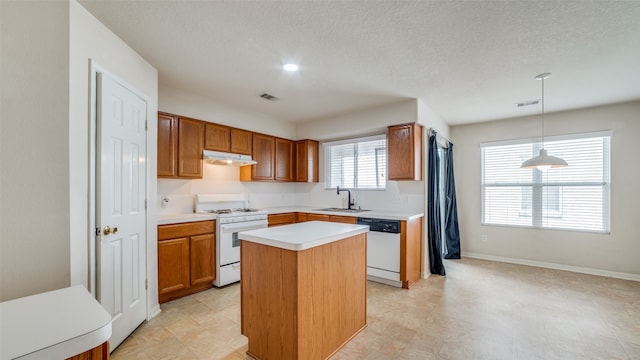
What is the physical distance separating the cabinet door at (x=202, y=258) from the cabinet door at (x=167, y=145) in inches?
33.7

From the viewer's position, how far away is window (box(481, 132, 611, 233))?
405 centimetres

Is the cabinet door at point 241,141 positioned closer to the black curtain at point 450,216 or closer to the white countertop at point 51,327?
the white countertop at point 51,327

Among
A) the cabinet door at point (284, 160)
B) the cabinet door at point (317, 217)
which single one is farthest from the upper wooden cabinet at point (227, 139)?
the cabinet door at point (317, 217)

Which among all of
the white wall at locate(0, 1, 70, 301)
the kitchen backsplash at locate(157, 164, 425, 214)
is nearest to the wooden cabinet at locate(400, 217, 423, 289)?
the kitchen backsplash at locate(157, 164, 425, 214)

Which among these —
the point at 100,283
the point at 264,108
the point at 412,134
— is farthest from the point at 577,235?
the point at 100,283

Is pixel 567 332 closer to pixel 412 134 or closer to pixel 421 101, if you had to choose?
pixel 412 134

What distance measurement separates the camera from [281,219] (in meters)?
4.33

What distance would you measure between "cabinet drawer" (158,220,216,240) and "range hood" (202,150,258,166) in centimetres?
84

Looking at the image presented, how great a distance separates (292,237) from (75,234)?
1.39 metres

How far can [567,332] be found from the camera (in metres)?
2.42

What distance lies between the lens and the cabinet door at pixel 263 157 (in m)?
4.32

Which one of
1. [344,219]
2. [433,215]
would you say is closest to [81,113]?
[344,219]

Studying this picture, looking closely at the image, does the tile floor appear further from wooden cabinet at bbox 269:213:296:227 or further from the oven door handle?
wooden cabinet at bbox 269:213:296:227

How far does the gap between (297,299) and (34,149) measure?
69.8 inches
